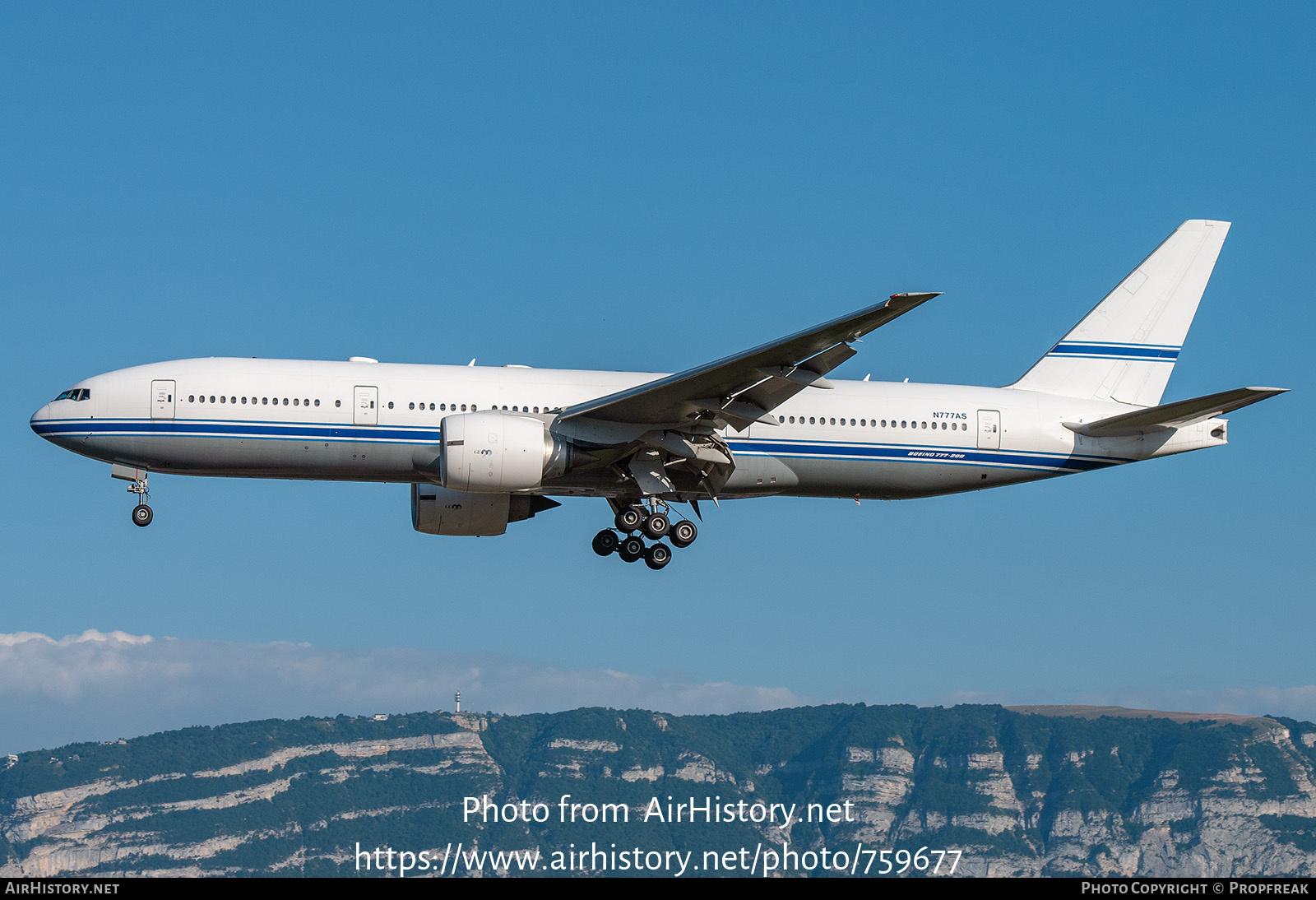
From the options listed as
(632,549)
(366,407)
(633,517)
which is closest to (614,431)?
(633,517)

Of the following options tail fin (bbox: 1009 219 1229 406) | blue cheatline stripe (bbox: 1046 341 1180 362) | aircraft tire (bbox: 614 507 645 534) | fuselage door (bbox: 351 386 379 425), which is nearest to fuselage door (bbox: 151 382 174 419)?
fuselage door (bbox: 351 386 379 425)

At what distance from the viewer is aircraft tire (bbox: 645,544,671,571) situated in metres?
35.7

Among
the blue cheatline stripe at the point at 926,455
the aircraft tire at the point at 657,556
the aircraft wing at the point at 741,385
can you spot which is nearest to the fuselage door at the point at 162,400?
the aircraft wing at the point at 741,385

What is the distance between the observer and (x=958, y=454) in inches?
1389

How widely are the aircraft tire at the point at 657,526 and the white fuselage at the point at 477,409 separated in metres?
1.25

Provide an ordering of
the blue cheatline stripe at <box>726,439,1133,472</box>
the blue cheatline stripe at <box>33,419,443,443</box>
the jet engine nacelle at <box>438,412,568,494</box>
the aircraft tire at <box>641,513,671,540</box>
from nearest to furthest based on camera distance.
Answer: the jet engine nacelle at <box>438,412,568,494</box>, the blue cheatline stripe at <box>33,419,443,443</box>, the blue cheatline stripe at <box>726,439,1133,472</box>, the aircraft tire at <box>641,513,671,540</box>

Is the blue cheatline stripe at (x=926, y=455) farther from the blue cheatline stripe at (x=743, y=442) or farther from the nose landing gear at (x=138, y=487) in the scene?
the nose landing gear at (x=138, y=487)

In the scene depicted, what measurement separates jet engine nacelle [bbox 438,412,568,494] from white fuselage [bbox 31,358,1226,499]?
1.31 metres

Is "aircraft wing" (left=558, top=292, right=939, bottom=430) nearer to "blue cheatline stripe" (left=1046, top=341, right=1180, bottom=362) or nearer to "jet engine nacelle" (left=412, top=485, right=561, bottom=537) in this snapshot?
"jet engine nacelle" (left=412, top=485, right=561, bottom=537)

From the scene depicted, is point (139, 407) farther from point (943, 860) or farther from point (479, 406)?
point (943, 860)
